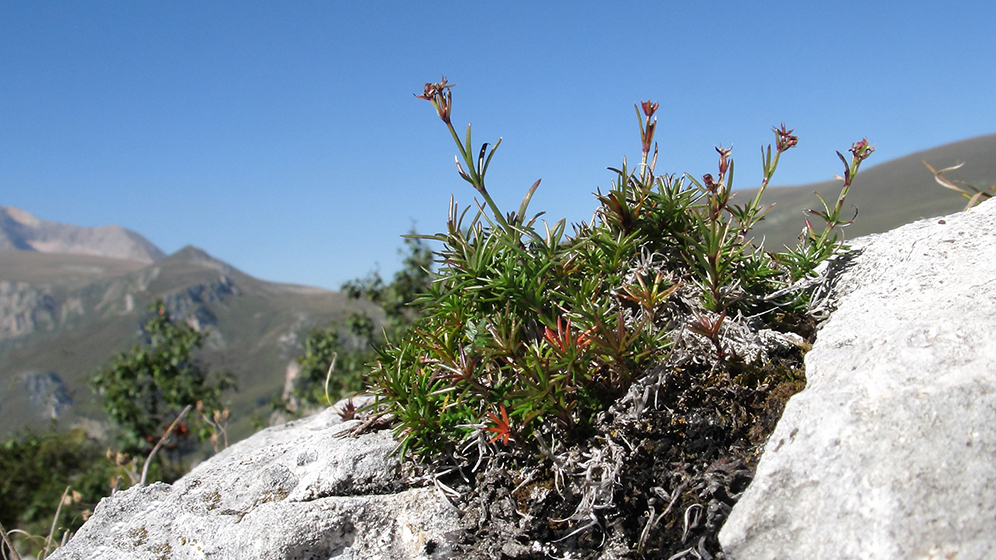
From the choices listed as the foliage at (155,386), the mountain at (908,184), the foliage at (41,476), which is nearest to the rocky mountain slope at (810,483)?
the foliage at (155,386)

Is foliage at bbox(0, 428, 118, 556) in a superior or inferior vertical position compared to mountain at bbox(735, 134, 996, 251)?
inferior

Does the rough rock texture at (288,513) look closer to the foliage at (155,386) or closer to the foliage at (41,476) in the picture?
the foliage at (155,386)

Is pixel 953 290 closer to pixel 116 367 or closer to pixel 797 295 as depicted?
pixel 797 295

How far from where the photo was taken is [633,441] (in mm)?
2289

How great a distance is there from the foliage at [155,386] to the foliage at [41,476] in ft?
4.95

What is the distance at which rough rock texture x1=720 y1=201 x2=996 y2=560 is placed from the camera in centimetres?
161

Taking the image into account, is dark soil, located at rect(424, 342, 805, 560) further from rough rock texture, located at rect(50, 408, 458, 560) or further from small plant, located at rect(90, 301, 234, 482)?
small plant, located at rect(90, 301, 234, 482)

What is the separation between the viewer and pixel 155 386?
13055mm

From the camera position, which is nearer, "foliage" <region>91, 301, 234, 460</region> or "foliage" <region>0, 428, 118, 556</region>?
"foliage" <region>91, 301, 234, 460</region>

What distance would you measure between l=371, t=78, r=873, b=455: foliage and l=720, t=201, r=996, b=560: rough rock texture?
52cm

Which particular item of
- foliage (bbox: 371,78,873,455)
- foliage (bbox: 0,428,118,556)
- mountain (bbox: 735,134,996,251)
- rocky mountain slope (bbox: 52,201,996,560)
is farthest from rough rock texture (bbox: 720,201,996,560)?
mountain (bbox: 735,134,996,251)

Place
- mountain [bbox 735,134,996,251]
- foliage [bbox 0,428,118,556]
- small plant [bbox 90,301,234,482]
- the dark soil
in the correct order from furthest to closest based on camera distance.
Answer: mountain [bbox 735,134,996,251] < foliage [bbox 0,428,118,556] < small plant [bbox 90,301,234,482] < the dark soil

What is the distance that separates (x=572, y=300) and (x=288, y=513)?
136 cm

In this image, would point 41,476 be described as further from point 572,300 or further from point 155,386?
point 572,300
